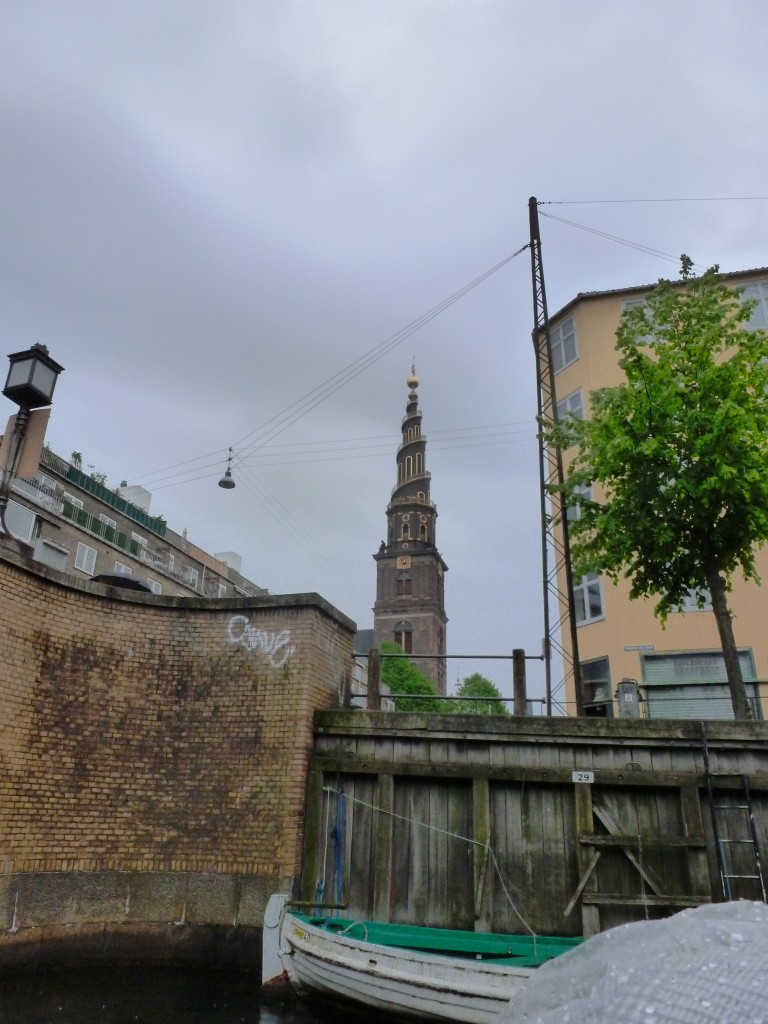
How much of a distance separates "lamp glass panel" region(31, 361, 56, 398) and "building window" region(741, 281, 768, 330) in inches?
818

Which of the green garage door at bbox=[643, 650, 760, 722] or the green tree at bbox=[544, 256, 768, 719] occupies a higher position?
the green tree at bbox=[544, 256, 768, 719]

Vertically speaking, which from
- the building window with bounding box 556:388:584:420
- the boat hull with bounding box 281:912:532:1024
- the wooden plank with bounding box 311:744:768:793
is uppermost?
the building window with bounding box 556:388:584:420

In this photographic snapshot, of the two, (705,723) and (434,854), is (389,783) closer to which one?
(434,854)

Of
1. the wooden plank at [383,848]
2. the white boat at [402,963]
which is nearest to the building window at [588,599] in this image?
the wooden plank at [383,848]

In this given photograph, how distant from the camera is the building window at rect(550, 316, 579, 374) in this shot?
24.0 meters

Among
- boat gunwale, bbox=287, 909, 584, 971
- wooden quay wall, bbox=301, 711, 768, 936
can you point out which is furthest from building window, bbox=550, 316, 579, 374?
boat gunwale, bbox=287, 909, 584, 971

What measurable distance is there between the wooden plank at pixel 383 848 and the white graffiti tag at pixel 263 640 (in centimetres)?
213

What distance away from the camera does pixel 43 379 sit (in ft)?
30.9

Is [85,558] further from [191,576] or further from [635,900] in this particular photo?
[635,900]

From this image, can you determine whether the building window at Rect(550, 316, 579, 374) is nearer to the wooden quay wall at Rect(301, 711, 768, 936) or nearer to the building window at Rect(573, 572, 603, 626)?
the building window at Rect(573, 572, 603, 626)

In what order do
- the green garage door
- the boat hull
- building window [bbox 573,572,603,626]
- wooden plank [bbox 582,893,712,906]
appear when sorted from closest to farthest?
the boat hull, wooden plank [bbox 582,893,712,906], the green garage door, building window [bbox 573,572,603,626]

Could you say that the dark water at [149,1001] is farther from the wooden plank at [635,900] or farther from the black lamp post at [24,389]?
the black lamp post at [24,389]

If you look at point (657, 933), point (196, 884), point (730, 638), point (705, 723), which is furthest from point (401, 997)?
point (730, 638)

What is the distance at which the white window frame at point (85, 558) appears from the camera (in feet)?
122
